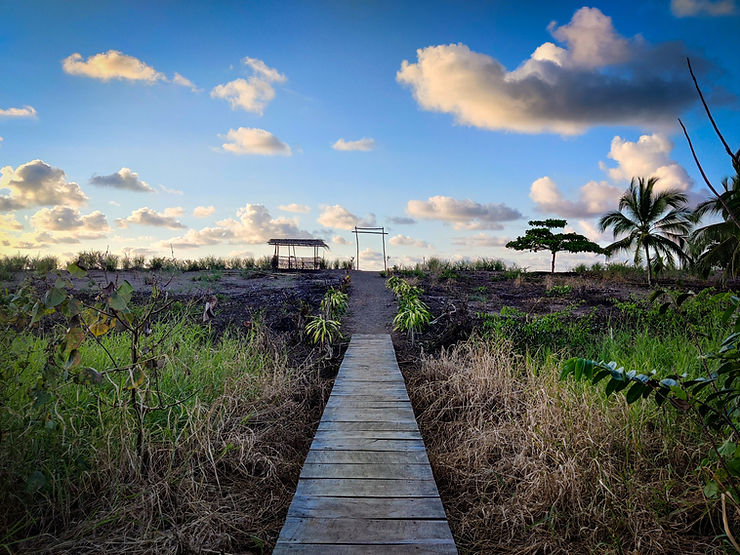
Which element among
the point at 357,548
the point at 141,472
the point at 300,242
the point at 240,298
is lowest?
the point at 357,548

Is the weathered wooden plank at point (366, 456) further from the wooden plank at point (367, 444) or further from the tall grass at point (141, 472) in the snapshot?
the tall grass at point (141, 472)

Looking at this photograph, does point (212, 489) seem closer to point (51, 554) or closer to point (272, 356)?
point (51, 554)

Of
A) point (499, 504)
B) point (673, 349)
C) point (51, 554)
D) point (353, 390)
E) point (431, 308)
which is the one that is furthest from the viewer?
point (431, 308)

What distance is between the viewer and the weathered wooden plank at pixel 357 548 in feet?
7.03

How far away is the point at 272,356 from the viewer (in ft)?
18.4

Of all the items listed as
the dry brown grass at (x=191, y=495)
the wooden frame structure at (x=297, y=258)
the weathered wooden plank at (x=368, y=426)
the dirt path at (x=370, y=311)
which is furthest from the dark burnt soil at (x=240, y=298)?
the wooden frame structure at (x=297, y=258)

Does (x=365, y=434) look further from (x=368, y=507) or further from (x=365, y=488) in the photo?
(x=368, y=507)

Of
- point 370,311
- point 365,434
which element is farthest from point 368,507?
point 370,311

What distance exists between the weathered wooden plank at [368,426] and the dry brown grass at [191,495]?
333 mm

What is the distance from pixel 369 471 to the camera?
2893mm

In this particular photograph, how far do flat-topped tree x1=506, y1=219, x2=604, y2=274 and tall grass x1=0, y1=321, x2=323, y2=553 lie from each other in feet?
82.2

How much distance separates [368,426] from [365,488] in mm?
894

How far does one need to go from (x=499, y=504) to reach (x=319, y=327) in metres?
3.90

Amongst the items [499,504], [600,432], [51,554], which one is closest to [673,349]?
[600,432]
